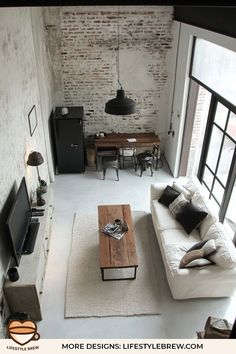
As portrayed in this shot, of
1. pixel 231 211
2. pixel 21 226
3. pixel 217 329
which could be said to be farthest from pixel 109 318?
pixel 231 211

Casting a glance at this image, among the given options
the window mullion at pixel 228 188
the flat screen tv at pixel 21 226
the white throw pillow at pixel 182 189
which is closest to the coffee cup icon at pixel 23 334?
the flat screen tv at pixel 21 226

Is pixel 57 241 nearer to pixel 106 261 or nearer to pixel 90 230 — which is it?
pixel 90 230

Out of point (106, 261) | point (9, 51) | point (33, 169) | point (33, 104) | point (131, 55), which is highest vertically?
point (9, 51)

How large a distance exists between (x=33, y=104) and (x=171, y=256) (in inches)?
130

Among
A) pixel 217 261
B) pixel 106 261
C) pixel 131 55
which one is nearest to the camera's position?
pixel 217 261

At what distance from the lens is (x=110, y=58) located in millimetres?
6316

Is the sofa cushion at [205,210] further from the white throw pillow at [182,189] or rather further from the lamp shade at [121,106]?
the lamp shade at [121,106]

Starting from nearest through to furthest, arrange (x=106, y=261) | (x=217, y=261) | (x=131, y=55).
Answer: (x=217, y=261)
(x=106, y=261)
(x=131, y=55)

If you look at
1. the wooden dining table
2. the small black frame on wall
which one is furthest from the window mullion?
the small black frame on wall

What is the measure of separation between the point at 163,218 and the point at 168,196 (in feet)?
1.49

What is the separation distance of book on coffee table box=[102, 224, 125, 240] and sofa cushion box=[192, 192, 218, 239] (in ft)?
3.97

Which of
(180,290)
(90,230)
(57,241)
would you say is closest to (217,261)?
(180,290)

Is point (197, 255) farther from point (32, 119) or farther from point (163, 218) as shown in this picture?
point (32, 119)

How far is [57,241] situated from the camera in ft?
15.8
